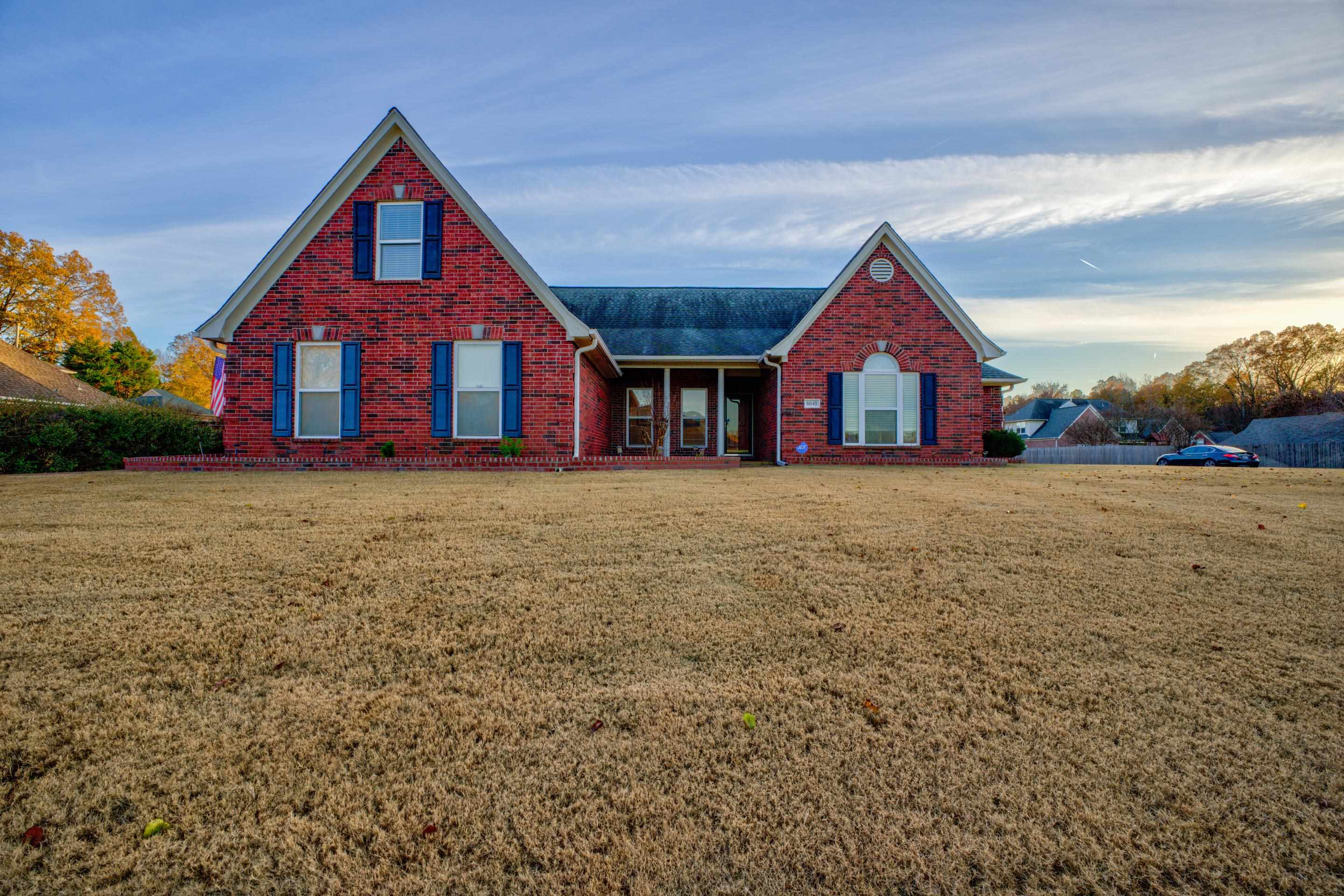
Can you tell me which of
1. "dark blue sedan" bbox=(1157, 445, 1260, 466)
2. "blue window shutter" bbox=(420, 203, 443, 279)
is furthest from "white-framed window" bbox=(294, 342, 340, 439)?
"dark blue sedan" bbox=(1157, 445, 1260, 466)

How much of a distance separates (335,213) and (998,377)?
16.9 metres

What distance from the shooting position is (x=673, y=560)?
425 cm

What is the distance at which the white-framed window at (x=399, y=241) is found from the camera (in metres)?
11.4

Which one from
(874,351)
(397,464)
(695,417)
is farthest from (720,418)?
(397,464)

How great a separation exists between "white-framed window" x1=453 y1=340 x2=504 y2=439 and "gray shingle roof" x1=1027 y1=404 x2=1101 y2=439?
53398mm

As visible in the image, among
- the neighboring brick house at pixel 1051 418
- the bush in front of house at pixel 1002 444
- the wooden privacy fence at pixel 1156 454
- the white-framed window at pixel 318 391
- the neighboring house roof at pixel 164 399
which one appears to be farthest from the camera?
the neighboring brick house at pixel 1051 418

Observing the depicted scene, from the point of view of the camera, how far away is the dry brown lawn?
5.45ft

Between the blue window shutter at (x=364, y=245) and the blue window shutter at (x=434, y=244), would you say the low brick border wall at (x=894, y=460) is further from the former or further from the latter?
the blue window shutter at (x=364, y=245)

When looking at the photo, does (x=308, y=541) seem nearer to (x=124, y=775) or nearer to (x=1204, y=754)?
(x=124, y=775)

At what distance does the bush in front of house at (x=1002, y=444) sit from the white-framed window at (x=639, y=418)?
898 cm

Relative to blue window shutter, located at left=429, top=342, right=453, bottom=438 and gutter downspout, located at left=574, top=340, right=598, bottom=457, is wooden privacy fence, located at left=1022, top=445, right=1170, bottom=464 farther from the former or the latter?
blue window shutter, located at left=429, top=342, right=453, bottom=438

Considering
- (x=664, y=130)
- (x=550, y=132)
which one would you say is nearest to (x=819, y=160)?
(x=664, y=130)

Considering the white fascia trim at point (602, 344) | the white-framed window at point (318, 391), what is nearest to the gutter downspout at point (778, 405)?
the white fascia trim at point (602, 344)

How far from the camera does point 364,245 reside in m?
11.3
